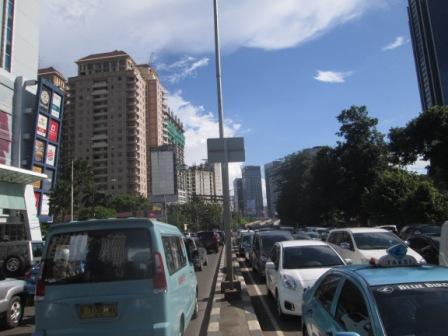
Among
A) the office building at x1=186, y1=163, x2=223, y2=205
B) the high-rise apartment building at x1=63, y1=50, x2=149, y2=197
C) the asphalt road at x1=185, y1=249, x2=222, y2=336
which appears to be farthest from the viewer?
the office building at x1=186, y1=163, x2=223, y2=205

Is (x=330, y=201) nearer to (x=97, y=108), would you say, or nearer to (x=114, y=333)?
(x=114, y=333)

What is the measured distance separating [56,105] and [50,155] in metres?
5.23

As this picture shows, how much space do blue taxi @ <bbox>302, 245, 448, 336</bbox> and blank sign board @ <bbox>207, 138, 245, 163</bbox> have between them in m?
7.30

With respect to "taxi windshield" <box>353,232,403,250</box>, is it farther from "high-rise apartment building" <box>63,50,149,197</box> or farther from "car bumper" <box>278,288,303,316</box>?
"high-rise apartment building" <box>63,50,149,197</box>

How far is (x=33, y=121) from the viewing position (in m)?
44.7

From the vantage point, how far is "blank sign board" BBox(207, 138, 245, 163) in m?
12.4

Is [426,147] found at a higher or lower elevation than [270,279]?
higher

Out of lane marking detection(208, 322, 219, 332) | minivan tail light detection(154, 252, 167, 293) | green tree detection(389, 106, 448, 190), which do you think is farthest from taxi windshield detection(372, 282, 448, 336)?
green tree detection(389, 106, 448, 190)

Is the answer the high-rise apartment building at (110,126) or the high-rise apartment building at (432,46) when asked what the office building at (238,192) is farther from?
the high-rise apartment building at (432,46)

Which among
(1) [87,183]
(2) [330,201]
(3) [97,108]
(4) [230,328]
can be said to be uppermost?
(3) [97,108]

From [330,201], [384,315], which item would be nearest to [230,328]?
[384,315]

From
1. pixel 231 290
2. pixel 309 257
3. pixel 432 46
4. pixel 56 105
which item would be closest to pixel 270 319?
pixel 309 257

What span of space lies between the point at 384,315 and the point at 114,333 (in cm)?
318

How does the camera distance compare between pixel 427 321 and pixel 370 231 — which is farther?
pixel 370 231
